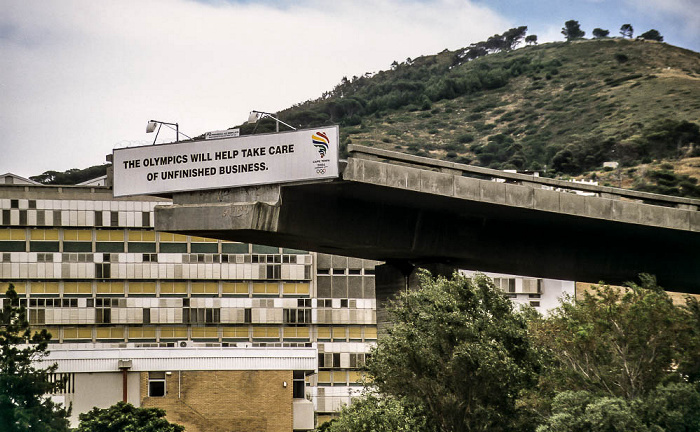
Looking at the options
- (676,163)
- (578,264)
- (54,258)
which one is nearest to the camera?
(578,264)

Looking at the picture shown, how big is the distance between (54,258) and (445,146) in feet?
341

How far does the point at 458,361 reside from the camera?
3052 cm

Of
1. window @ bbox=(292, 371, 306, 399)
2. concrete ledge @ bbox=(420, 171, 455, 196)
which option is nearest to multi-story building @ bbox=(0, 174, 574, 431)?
window @ bbox=(292, 371, 306, 399)

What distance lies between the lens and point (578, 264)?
140 feet

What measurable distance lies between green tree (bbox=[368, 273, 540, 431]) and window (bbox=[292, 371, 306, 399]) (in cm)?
3838

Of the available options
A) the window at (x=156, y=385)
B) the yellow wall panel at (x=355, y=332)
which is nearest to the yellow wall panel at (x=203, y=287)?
the yellow wall panel at (x=355, y=332)

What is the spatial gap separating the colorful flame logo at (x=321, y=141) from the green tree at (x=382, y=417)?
6.79 meters

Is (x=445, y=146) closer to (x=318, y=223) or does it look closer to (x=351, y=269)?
(x=351, y=269)

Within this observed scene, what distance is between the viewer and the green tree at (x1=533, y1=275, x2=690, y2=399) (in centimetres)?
3531

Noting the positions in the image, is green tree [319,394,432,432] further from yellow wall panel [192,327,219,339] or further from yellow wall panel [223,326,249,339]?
yellow wall panel [192,327,219,339]

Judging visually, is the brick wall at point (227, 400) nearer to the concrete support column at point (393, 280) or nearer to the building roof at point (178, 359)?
the building roof at point (178, 359)

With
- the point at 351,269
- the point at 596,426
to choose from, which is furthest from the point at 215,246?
the point at 596,426

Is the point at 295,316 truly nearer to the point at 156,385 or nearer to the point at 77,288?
the point at 77,288

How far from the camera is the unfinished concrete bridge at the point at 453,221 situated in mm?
33000
